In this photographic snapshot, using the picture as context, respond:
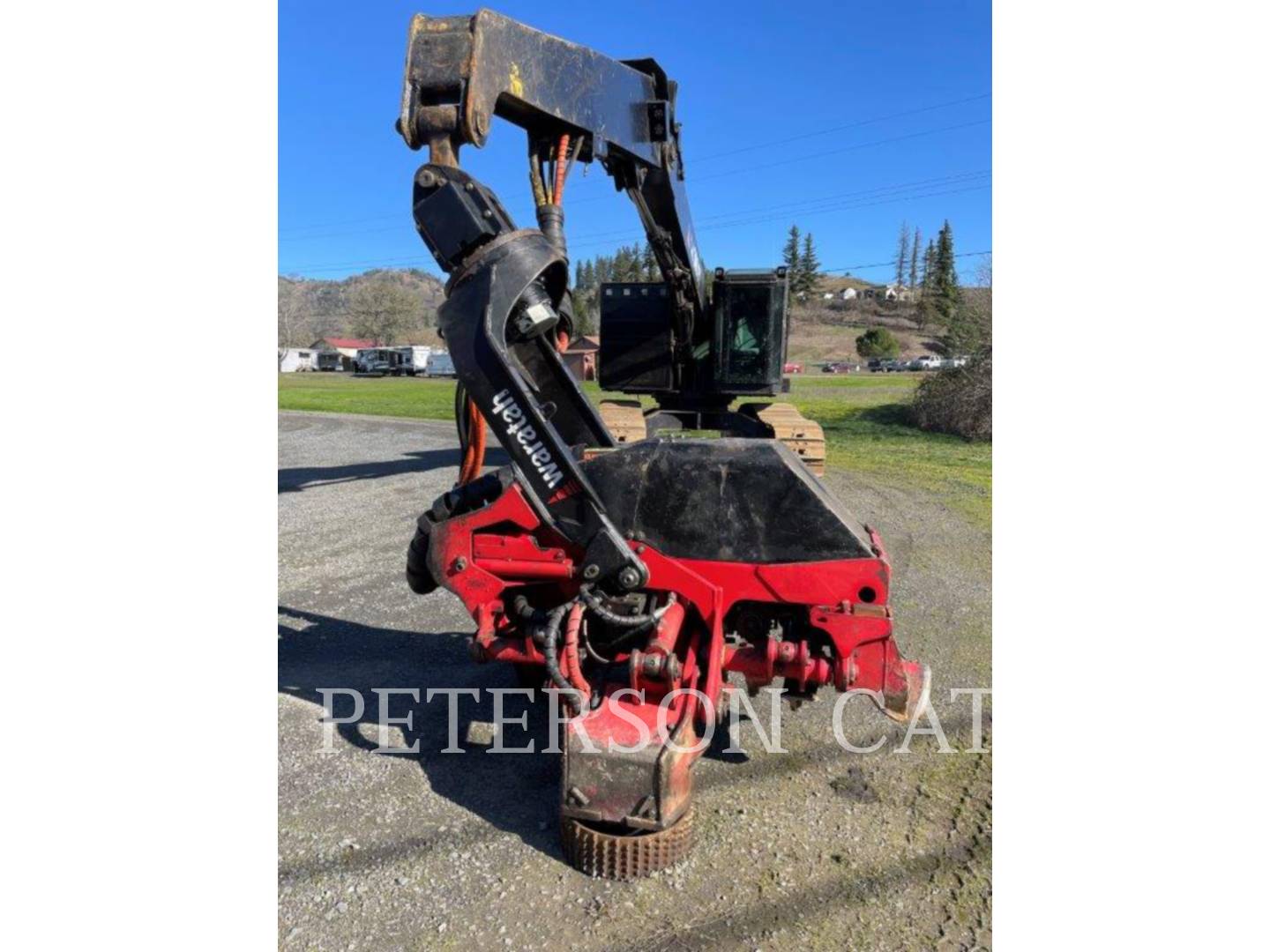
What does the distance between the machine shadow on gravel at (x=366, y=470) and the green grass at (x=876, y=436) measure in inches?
140

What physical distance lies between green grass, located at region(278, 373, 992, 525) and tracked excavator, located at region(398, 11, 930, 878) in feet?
5.85

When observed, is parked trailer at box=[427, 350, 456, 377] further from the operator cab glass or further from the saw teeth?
the saw teeth

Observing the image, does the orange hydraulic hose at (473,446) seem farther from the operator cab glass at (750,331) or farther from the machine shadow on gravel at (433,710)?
the operator cab glass at (750,331)

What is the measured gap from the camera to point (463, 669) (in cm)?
424

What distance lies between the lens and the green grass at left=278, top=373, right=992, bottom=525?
9602mm

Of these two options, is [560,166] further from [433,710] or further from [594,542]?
[433,710]

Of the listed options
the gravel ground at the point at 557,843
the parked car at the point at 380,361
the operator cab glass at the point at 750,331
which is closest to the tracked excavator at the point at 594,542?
the gravel ground at the point at 557,843

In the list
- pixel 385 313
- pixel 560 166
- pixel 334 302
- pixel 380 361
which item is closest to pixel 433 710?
pixel 560 166

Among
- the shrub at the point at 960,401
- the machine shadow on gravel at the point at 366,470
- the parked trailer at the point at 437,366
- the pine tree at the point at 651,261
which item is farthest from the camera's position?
the parked trailer at the point at 437,366

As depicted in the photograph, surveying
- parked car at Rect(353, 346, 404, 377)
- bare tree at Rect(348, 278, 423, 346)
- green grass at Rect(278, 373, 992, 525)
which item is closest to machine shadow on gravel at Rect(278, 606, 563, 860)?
green grass at Rect(278, 373, 992, 525)

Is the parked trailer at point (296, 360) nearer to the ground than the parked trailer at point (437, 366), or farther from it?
farther from it

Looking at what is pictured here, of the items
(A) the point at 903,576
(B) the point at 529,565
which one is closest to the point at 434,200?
(B) the point at 529,565

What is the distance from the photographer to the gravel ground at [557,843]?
2412mm

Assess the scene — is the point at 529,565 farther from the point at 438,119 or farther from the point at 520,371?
the point at 438,119
